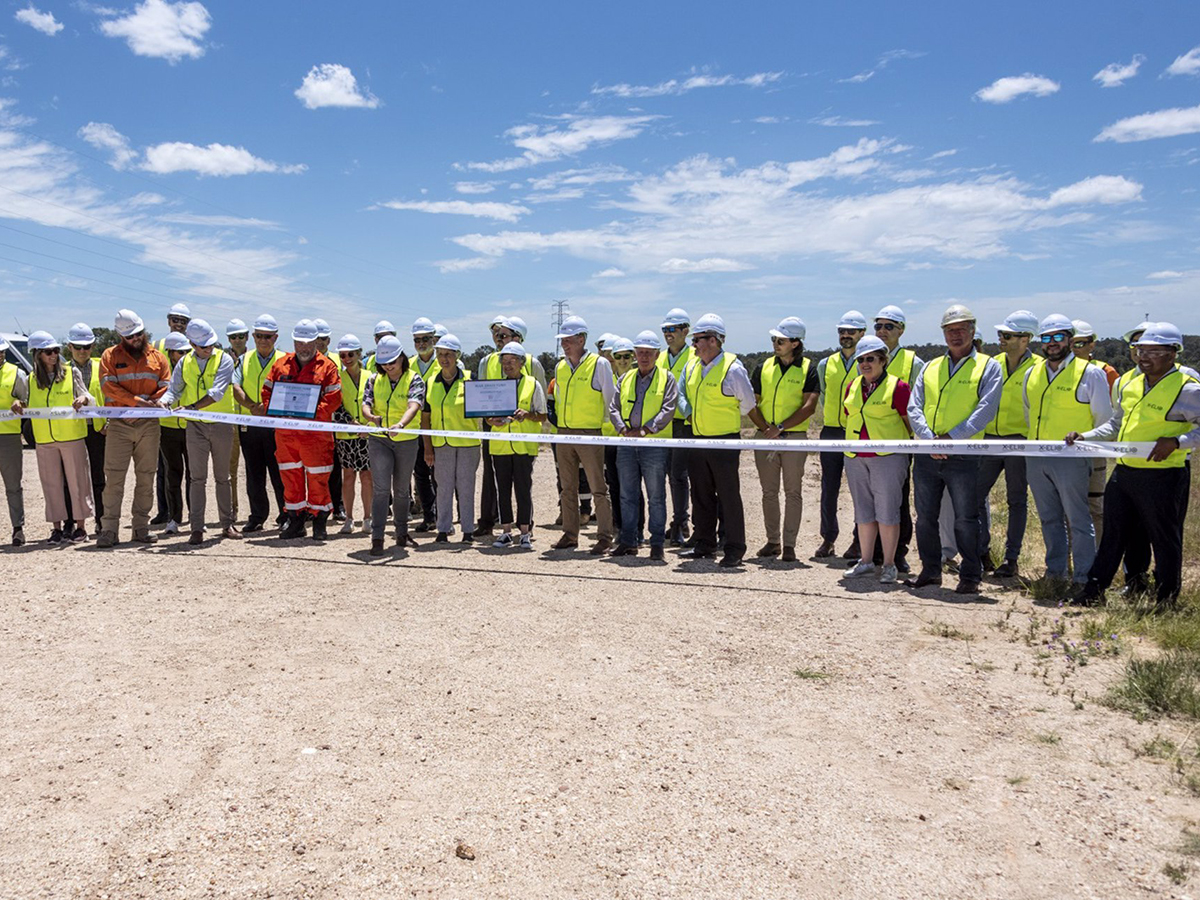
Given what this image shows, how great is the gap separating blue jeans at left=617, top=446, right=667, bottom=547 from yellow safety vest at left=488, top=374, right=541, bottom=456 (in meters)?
0.99

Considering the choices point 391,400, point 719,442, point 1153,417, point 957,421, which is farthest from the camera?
point 391,400

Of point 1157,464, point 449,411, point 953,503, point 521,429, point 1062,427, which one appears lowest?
point 953,503

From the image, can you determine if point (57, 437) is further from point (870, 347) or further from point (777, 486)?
point (870, 347)

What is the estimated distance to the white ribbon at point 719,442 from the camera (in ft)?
23.6

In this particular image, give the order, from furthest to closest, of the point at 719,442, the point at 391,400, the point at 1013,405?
the point at 391,400 → the point at 719,442 → the point at 1013,405

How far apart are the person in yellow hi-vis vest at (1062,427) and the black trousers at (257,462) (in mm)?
7556

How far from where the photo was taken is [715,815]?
3814 mm

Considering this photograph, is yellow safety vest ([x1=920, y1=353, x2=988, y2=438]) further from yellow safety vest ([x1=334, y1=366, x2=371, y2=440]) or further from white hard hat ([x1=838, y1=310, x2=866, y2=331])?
yellow safety vest ([x1=334, y1=366, x2=371, y2=440])

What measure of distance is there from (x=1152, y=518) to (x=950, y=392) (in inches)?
68.8

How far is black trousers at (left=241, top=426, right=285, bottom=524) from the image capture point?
1010cm

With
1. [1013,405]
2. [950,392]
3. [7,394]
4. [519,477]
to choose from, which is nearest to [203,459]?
[7,394]

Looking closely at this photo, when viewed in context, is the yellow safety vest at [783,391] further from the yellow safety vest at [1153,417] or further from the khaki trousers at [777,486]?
the yellow safety vest at [1153,417]

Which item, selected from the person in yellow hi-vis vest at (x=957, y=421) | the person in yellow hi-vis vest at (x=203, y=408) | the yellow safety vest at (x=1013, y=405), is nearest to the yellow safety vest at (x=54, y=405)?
the person in yellow hi-vis vest at (x=203, y=408)

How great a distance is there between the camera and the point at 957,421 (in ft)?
24.7
